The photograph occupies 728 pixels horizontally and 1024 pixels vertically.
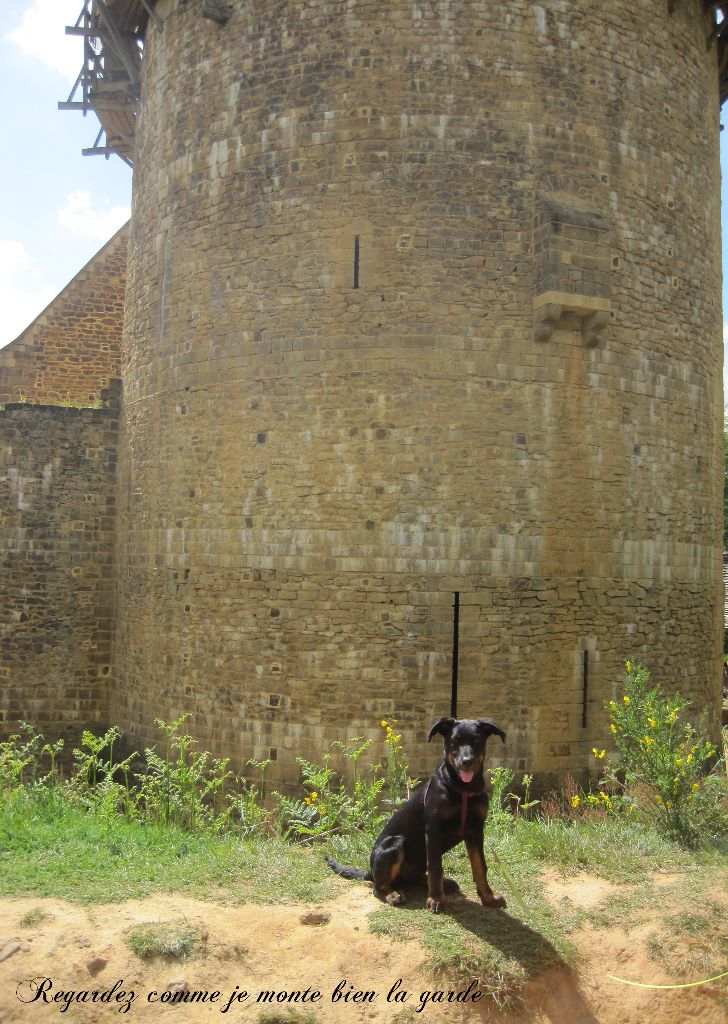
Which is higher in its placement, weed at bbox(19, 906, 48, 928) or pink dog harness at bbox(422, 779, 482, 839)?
pink dog harness at bbox(422, 779, 482, 839)

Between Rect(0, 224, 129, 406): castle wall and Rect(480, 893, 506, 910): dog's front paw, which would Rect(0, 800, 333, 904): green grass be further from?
Rect(0, 224, 129, 406): castle wall

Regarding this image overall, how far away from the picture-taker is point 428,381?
897 centimetres

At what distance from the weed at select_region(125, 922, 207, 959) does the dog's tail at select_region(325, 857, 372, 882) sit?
1204 millimetres

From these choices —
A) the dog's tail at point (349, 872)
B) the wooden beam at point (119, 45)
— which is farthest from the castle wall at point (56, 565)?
the dog's tail at point (349, 872)

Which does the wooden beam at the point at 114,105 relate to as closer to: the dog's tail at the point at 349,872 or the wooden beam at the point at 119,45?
the wooden beam at the point at 119,45

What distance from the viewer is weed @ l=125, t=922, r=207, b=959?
5.04m

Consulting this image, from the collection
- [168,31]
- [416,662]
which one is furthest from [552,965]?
[168,31]

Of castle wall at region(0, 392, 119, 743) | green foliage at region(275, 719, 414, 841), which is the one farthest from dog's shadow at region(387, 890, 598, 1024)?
castle wall at region(0, 392, 119, 743)

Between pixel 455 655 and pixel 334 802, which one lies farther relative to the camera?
pixel 455 655

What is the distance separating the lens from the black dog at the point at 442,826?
5145mm

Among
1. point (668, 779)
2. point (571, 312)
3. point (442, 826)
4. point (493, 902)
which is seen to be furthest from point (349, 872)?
point (571, 312)

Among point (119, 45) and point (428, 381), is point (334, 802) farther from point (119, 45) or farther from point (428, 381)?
point (119, 45)

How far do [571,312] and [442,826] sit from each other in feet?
18.8

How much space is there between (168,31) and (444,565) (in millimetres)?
7366
